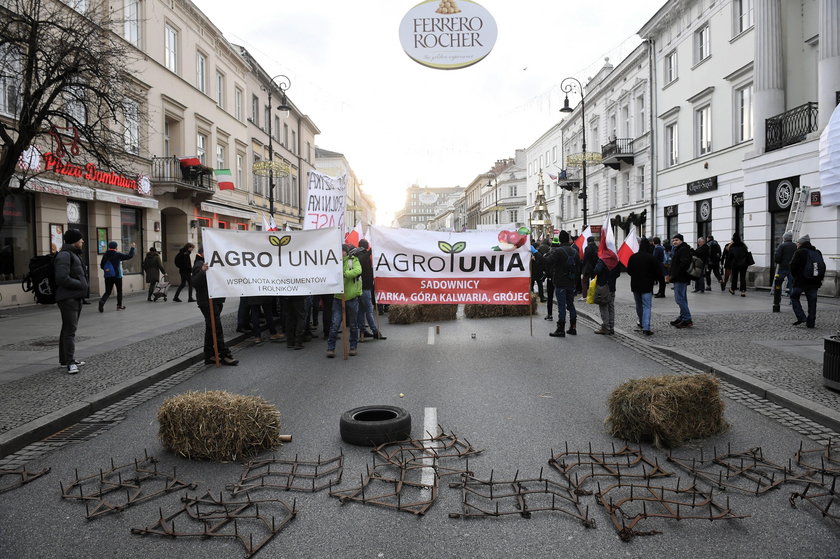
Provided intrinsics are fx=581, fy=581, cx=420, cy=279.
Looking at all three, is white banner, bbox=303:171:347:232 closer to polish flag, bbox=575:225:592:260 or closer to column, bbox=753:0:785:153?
polish flag, bbox=575:225:592:260

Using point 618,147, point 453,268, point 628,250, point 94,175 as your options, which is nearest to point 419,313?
point 453,268

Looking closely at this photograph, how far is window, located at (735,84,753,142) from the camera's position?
2308cm

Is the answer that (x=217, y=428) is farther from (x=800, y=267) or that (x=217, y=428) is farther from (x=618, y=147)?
(x=618, y=147)

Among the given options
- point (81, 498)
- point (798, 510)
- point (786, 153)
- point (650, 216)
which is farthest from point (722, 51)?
point (81, 498)

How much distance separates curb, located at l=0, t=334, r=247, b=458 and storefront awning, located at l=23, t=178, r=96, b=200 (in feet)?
32.4

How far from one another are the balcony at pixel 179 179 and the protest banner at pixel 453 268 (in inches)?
652

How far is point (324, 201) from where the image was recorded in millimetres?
12883

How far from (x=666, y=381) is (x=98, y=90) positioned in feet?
33.1

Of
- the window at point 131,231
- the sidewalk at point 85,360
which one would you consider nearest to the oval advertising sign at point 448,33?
the sidewalk at point 85,360

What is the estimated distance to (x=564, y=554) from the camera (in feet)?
10.5

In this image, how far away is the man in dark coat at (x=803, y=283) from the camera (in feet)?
36.8

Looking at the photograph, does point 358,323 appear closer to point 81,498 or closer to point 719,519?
point 81,498

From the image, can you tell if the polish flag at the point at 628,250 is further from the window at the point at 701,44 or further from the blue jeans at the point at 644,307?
the window at the point at 701,44

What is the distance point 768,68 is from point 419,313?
1626 cm
